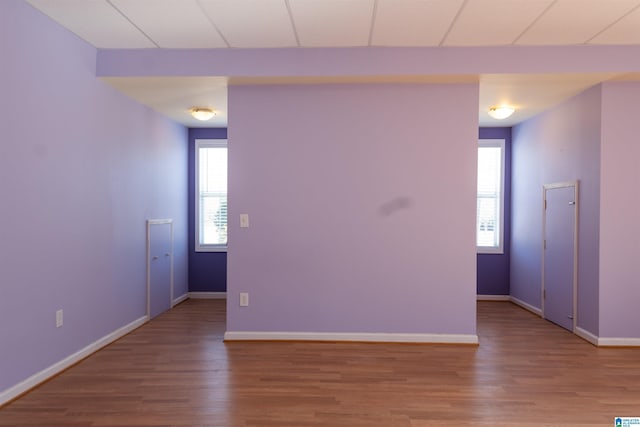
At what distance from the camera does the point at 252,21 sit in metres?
3.08

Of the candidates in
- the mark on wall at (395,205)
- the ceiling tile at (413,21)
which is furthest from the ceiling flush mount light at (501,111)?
the mark on wall at (395,205)

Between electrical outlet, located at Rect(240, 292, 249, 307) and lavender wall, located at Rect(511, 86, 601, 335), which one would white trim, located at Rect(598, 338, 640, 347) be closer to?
lavender wall, located at Rect(511, 86, 601, 335)

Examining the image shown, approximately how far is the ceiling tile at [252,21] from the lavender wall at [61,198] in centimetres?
126

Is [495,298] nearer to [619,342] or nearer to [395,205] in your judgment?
[619,342]

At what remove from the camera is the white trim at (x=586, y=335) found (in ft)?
12.4

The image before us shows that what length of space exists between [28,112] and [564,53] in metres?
4.26

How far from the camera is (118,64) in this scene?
359 cm

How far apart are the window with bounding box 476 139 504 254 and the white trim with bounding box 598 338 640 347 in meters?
2.17

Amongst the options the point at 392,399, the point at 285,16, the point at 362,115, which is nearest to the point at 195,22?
the point at 285,16

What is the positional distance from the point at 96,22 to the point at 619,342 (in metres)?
5.25

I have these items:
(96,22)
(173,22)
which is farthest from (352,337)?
(96,22)

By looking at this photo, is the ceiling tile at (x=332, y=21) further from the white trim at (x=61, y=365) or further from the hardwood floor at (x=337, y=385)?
the white trim at (x=61, y=365)

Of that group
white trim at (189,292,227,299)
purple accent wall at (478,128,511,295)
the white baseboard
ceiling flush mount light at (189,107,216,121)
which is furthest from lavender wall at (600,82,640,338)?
the white baseboard

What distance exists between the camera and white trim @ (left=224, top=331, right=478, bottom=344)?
378cm
